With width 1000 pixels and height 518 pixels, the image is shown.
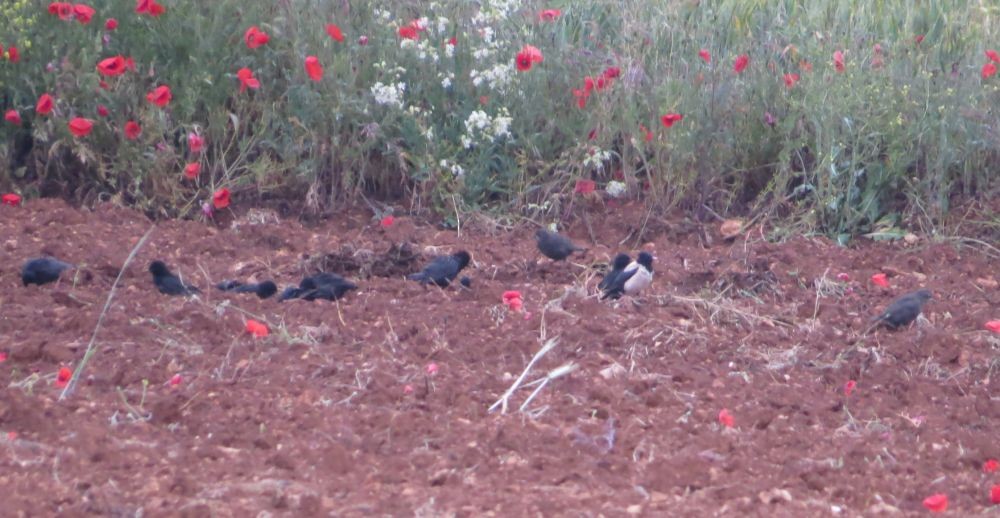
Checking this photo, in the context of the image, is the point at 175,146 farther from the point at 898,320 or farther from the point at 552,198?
the point at 898,320

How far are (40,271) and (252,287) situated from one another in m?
0.81

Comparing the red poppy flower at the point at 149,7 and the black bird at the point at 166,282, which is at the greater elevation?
the red poppy flower at the point at 149,7

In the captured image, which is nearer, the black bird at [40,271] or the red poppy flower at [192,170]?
the black bird at [40,271]

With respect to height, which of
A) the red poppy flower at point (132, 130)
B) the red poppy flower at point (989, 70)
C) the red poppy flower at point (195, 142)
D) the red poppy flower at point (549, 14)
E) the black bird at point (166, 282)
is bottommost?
the red poppy flower at point (195, 142)

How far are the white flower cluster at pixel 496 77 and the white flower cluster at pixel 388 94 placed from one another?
445mm

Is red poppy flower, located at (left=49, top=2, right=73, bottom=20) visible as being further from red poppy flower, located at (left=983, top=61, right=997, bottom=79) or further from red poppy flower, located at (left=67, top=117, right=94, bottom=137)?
red poppy flower, located at (left=983, top=61, right=997, bottom=79)

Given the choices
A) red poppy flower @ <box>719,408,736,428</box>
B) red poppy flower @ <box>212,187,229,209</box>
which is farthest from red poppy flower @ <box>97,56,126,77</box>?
red poppy flower @ <box>719,408,736,428</box>

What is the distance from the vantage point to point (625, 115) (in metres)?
6.52

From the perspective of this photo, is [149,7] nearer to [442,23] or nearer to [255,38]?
[255,38]

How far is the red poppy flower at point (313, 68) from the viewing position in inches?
236

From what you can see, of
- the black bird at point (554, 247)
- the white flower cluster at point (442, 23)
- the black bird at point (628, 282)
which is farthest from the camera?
the white flower cluster at point (442, 23)

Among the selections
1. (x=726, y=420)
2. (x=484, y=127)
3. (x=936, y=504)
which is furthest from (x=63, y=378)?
(x=484, y=127)

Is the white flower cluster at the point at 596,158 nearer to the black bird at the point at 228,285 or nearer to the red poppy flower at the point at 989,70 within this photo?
the red poppy flower at the point at 989,70

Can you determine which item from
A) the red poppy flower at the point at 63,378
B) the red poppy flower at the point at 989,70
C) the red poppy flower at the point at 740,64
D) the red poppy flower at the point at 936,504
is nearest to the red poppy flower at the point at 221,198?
the red poppy flower at the point at 63,378
